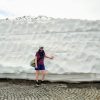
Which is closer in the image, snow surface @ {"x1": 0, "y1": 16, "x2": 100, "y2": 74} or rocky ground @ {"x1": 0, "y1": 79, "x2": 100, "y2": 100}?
rocky ground @ {"x1": 0, "y1": 79, "x2": 100, "y2": 100}

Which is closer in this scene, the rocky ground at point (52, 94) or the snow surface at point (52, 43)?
the rocky ground at point (52, 94)

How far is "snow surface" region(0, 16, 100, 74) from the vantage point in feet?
39.5

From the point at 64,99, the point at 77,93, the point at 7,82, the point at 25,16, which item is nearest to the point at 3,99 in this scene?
the point at 64,99

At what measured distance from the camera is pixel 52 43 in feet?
41.6

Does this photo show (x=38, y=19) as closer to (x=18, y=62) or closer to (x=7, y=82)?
(x=18, y=62)

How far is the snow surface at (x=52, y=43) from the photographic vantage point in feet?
39.5

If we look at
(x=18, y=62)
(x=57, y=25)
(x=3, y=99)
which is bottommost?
(x=3, y=99)

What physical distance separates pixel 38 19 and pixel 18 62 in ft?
6.42

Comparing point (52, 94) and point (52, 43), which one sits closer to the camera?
point (52, 94)

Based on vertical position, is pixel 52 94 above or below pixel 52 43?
below

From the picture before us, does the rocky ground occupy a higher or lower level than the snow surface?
lower

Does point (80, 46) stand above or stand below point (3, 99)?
above

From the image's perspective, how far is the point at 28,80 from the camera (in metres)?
12.6

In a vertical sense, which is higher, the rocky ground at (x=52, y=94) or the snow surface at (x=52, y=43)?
the snow surface at (x=52, y=43)
